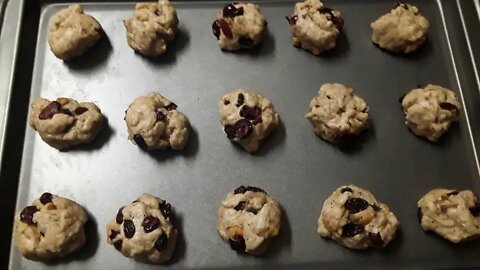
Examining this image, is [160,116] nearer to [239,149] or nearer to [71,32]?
[239,149]

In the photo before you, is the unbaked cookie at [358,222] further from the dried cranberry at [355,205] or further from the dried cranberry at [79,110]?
the dried cranberry at [79,110]

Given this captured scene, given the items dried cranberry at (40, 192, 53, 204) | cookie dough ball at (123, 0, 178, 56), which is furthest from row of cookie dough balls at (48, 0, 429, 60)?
dried cranberry at (40, 192, 53, 204)

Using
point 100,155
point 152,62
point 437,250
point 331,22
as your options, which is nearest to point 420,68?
point 331,22

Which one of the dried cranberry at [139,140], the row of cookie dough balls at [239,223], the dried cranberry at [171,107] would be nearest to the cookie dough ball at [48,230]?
the row of cookie dough balls at [239,223]

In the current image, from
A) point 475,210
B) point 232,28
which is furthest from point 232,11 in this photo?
point 475,210

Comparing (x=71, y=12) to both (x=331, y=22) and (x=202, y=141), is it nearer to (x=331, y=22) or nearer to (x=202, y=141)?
(x=202, y=141)
